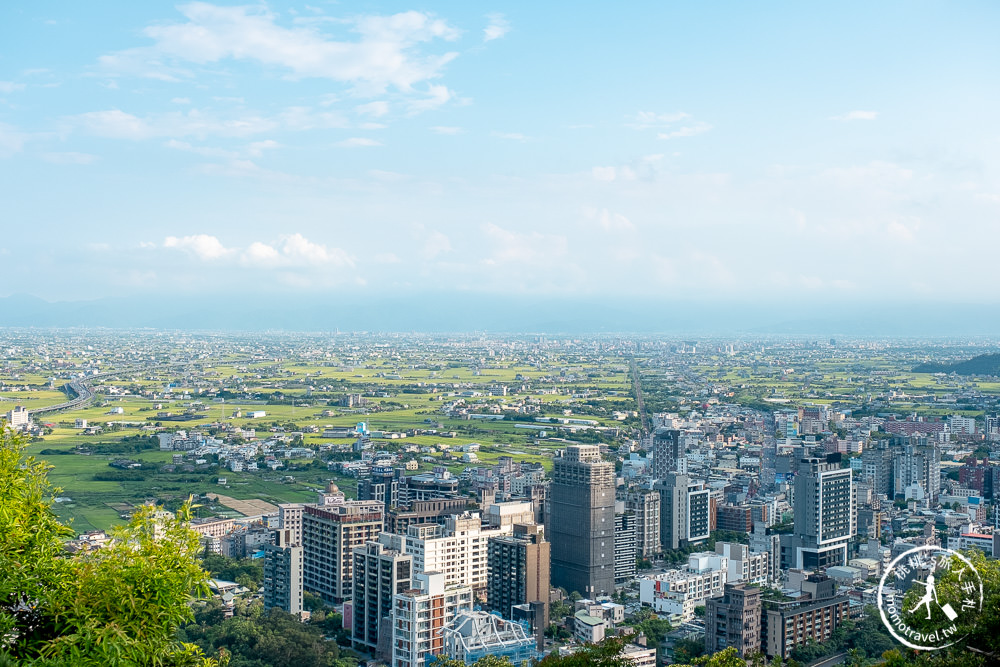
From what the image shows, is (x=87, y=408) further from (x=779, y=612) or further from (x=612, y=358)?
(x=612, y=358)

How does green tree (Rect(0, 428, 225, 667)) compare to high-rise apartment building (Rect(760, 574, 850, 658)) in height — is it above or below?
above

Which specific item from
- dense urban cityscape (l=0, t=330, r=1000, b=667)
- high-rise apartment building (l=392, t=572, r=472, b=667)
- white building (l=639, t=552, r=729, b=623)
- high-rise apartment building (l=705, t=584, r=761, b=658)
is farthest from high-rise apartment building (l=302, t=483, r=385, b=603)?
high-rise apartment building (l=705, t=584, r=761, b=658)

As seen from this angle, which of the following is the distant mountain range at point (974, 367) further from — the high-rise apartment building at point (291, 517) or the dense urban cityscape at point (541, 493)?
the high-rise apartment building at point (291, 517)

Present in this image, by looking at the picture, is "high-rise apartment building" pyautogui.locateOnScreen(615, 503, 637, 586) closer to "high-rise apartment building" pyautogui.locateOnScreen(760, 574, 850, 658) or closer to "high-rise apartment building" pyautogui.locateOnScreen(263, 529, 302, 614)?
"high-rise apartment building" pyautogui.locateOnScreen(760, 574, 850, 658)

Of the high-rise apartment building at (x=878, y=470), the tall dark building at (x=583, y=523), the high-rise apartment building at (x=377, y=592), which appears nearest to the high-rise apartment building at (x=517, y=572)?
the tall dark building at (x=583, y=523)

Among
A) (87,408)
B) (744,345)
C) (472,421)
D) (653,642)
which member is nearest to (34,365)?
(87,408)
